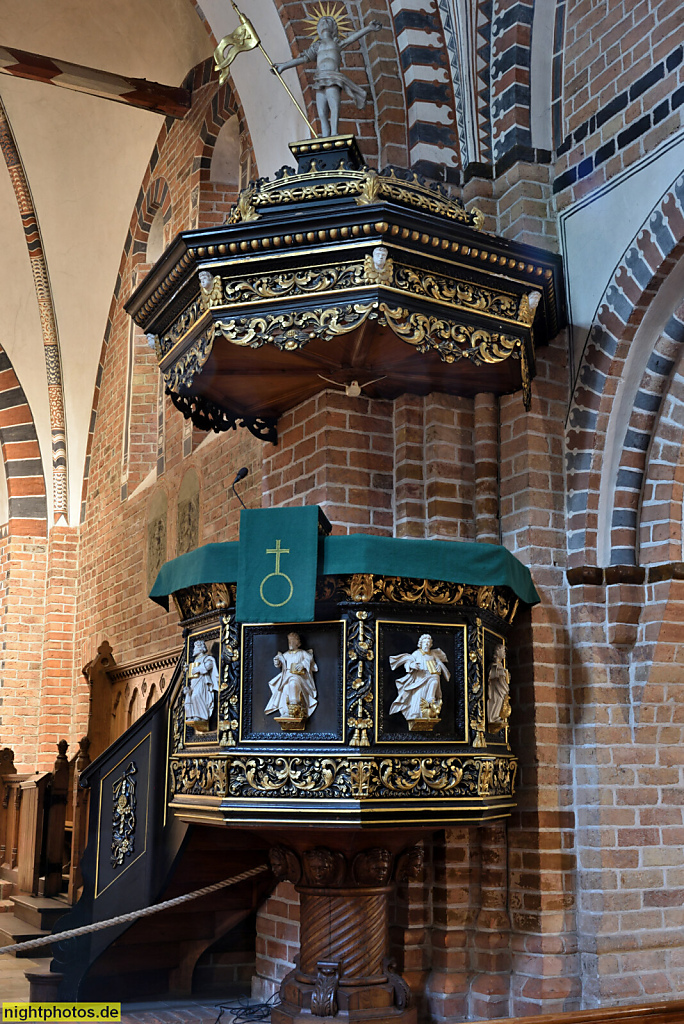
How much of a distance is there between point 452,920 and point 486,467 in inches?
82.5

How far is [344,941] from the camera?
4.25 meters

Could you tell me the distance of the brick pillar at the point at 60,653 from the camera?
1074 cm

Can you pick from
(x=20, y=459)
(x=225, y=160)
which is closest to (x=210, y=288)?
(x=225, y=160)

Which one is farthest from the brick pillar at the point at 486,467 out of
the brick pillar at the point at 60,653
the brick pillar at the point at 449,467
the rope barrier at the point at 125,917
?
the brick pillar at the point at 60,653

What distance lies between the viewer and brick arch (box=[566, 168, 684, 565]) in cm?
478

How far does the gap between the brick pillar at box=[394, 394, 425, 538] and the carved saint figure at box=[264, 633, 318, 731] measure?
47.2 inches

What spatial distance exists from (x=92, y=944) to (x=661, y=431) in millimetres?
3656

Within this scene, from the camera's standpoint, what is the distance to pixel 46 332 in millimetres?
11016

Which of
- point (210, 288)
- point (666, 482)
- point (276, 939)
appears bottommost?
point (276, 939)

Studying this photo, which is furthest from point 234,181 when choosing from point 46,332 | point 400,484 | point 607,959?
point 607,959

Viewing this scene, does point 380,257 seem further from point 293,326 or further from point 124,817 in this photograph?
point 124,817

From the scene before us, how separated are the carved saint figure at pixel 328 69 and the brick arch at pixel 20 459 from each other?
6.83 metres

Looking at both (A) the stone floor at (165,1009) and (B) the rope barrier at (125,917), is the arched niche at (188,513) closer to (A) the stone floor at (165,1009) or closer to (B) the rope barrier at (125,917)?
(B) the rope barrier at (125,917)

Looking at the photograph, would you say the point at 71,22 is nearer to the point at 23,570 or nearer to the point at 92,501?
the point at 92,501
